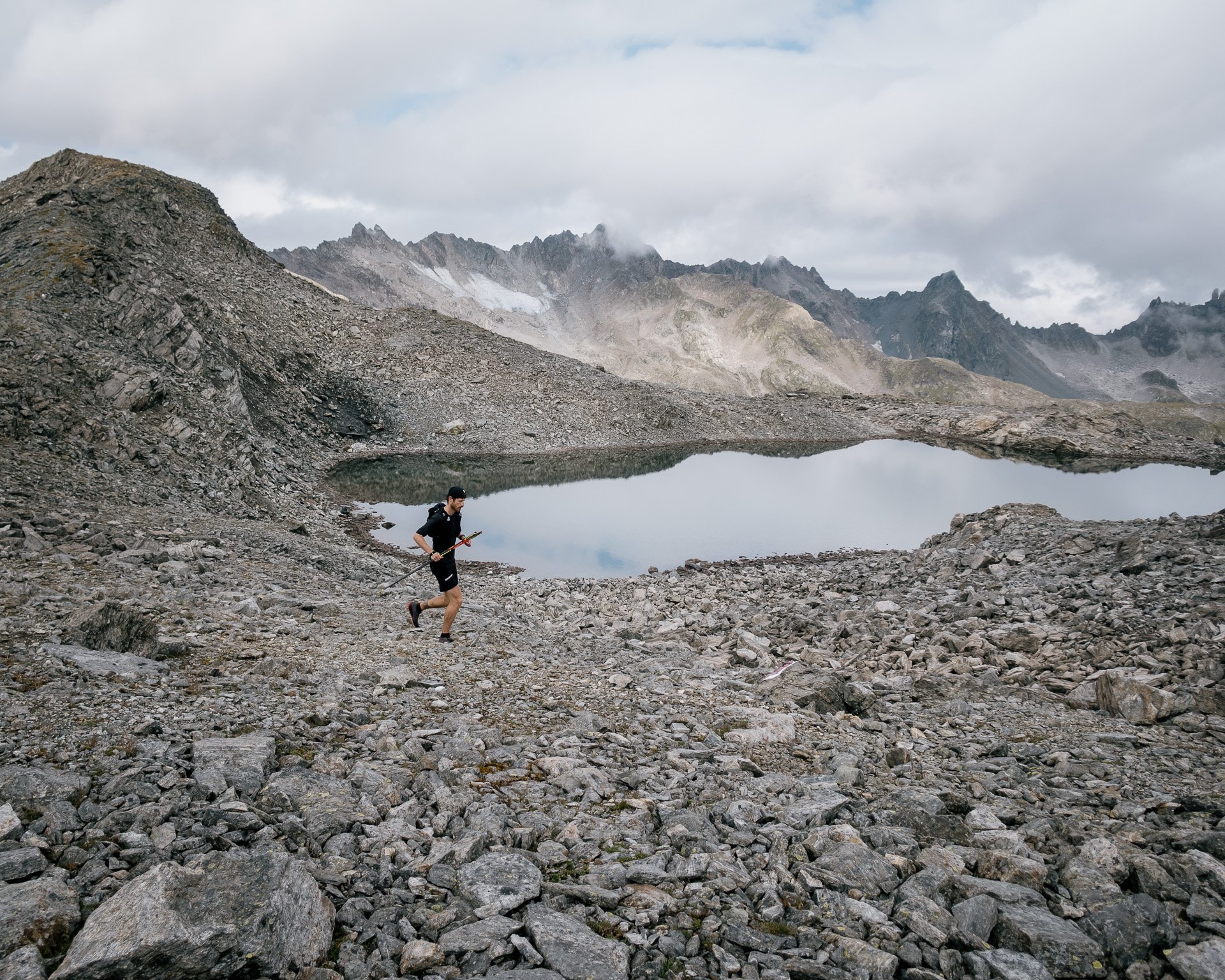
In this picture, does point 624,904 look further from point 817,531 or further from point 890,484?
point 890,484

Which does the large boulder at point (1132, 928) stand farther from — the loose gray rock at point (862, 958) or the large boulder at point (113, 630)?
the large boulder at point (113, 630)

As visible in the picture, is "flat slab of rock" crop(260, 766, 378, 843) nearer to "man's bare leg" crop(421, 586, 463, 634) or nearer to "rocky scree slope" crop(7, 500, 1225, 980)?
"rocky scree slope" crop(7, 500, 1225, 980)

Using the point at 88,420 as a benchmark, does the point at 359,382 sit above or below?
above

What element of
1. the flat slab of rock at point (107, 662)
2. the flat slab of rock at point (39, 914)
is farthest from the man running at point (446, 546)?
the flat slab of rock at point (39, 914)

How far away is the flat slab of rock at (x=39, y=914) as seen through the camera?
12.7 ft

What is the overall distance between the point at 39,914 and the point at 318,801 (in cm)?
226

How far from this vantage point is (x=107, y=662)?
338 inches

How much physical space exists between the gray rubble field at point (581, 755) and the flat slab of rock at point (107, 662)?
58mm

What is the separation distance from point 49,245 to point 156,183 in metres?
30.0

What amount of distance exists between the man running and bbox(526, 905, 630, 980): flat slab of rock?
8.73 meters

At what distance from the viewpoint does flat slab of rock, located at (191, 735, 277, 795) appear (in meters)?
6.18

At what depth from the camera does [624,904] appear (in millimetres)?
5215

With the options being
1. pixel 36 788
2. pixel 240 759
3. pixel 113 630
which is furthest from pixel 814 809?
pixel 113 630

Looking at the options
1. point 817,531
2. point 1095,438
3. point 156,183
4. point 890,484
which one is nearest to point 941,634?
point 817,531
